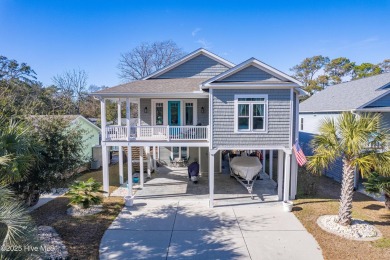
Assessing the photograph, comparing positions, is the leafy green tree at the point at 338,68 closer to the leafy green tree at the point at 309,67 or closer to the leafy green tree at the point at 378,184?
the leafy green tree at the point at 309,67

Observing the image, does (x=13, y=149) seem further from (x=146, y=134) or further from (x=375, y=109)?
(x=375, y=109)

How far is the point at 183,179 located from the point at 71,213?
699 centimetres

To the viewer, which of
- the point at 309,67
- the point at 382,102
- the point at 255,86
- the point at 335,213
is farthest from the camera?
the point at 309,67

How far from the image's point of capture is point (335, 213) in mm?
9977

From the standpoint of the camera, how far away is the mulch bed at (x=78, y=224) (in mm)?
7281

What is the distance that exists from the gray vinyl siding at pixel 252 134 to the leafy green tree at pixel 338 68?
4191 cm

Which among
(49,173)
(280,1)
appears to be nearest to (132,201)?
(49,173)

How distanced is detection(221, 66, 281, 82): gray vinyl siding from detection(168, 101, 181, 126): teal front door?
4834mm

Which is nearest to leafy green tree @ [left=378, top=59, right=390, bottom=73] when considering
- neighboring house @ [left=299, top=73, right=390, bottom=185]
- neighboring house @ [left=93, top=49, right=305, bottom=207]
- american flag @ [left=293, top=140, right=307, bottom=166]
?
neighboring house @ [left=299, top=73, right=390, bottom=185]

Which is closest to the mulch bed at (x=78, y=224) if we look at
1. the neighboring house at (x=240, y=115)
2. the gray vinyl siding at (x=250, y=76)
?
the neighboring house at (x=240, y=115)

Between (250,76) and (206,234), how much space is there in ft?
23.2

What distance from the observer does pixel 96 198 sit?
33.1 feet

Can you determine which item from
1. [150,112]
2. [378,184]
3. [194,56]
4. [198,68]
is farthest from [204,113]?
[378,184]

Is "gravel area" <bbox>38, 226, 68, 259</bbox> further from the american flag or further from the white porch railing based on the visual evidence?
the american flag
